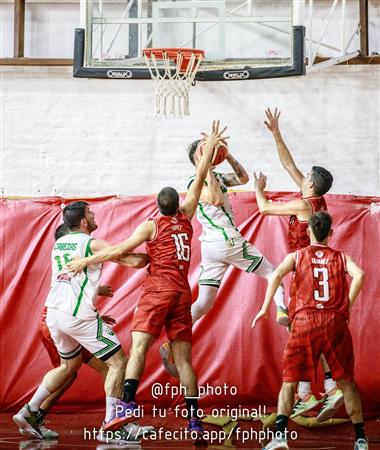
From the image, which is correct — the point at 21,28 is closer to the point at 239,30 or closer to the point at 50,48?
the point at 50,48

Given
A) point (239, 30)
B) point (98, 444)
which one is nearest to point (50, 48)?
point (239, 30)

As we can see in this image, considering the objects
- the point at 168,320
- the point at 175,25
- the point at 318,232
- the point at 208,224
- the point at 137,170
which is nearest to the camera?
the point at 318,232

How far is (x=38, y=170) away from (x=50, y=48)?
5.63ft

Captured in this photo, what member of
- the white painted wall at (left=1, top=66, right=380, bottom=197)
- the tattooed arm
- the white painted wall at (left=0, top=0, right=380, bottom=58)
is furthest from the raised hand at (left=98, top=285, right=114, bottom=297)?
the white painted wall at (left=0, top=0, right=380, bottom=58)

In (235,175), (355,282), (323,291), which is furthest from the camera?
(235,175)

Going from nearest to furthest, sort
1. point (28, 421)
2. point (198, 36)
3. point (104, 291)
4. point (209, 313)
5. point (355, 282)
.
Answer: point (355, 282)
point (28, 421)
point (104, 291)
point (209, 313)
point (198, 36)

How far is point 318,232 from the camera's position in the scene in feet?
26.2

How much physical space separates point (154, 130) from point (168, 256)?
3942 millimetres

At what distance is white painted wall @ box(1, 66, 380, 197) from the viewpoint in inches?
473

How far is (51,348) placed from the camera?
9.52 metres

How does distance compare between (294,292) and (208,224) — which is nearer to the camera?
(294,292)

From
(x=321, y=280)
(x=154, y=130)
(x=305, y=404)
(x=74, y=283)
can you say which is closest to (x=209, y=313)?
(x=305, y=404)

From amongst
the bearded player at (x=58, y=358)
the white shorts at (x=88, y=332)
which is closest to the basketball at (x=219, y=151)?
the bearded player at (x=58, y=358)

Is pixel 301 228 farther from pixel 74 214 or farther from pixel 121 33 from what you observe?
pixel 121 33
